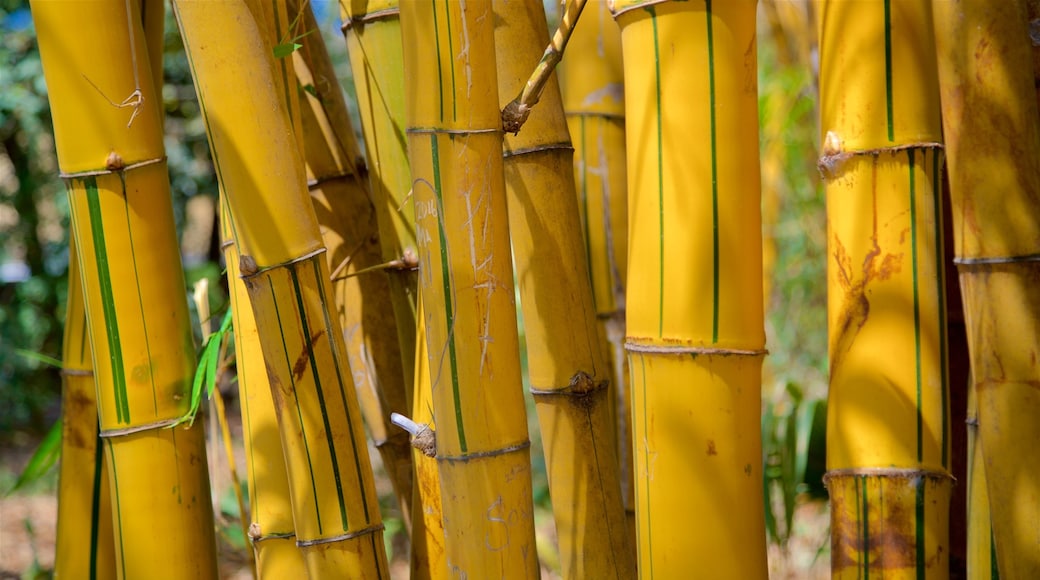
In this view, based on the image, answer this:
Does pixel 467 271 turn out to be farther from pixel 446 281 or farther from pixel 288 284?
pixel 288 284

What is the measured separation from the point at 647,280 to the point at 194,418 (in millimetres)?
405

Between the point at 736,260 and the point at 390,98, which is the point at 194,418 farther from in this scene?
the point at 736,260

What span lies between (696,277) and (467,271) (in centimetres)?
15

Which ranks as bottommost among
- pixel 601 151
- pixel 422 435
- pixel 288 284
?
pixel 422 435

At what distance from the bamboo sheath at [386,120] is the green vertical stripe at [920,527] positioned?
1.37 ft

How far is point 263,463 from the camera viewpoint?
2.63 feet

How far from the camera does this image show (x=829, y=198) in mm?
699

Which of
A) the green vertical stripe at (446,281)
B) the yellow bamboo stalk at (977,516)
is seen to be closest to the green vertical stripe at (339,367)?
Answer: the green vertical stripe at (446,281)

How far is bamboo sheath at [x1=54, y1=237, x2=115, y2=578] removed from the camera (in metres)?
0.98

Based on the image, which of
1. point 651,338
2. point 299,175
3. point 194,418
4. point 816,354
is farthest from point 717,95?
point 816,354

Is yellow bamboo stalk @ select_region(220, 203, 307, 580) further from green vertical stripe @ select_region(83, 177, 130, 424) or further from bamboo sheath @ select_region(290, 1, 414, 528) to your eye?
bamboo sheath @ select_region(290, 1, 414, 528)

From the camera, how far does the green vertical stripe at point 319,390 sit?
2.18 feet

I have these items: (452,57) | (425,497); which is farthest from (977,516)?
(452,57)

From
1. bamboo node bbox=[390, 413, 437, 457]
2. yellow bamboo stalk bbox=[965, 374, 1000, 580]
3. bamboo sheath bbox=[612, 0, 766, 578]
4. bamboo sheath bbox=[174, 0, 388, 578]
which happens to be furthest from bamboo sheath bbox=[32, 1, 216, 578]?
yellow bamboo stalk bbox=[965, 374, 1000, 580]
